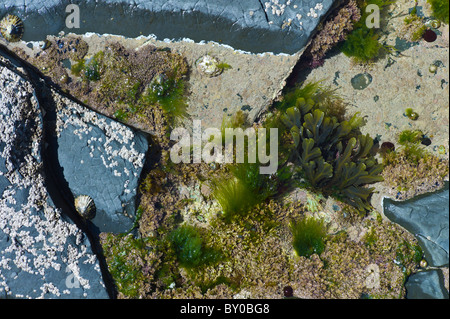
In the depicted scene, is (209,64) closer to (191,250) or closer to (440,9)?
(191,250)

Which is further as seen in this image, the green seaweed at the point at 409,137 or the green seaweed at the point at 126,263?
the green seaweed at the point at 409,137

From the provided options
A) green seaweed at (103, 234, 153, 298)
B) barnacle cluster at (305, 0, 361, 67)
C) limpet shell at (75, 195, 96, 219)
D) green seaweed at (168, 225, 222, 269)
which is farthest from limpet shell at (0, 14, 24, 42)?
barnacle cluster at (305, 0, 361, 67)

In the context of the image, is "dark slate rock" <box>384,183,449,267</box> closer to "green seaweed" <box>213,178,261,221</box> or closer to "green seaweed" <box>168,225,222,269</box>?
"green seaweed" <box>213,178,261,221</box>

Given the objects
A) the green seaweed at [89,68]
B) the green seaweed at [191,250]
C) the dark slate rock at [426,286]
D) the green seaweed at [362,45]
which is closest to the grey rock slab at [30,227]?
the green seaweed at [89,68]

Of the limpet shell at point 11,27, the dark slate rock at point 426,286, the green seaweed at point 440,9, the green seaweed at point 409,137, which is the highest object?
the green seaweed at point 440,9

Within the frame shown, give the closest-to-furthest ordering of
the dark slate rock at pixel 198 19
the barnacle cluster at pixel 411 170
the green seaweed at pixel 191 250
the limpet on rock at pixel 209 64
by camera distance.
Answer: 1. the dark slate rock at pixel 198 19
2. the green seaweed at pixel 191 250
3. the limpet on rock at pixel 209 64
4. the barnacle cluster at pixel 411 170

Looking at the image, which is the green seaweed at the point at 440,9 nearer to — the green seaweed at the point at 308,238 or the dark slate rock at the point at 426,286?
the green seaweed at the point at 308,238

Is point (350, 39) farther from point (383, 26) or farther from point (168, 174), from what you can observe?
point (168, 174)
